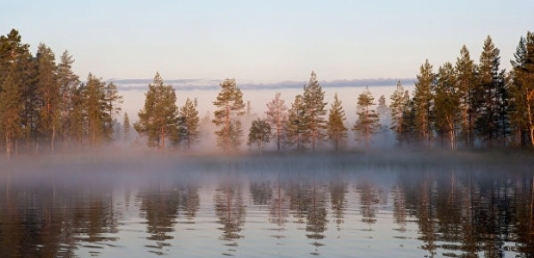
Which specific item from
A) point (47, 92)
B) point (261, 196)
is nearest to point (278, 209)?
point (261, 196)

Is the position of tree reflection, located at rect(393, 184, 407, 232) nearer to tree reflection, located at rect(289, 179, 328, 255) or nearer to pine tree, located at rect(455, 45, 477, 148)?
tree reflection, located at rect(289, 179, 328, 255)

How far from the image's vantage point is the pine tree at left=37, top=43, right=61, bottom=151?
353 ft

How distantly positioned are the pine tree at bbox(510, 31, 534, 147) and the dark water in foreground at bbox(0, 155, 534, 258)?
42365 mm

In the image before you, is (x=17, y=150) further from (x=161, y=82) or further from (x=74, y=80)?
(x=161, y=82)

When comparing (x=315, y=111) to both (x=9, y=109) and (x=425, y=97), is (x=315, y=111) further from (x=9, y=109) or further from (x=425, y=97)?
(x=9, y=109)

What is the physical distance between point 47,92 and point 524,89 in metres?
75.4

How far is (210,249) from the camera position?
1981 centimetres

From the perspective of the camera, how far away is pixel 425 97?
108812 mm

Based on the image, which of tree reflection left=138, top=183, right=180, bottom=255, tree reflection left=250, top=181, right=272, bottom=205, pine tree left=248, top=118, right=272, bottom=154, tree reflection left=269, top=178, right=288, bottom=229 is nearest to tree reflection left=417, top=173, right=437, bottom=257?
tree reflection left=269, top=178, right=288, bottom=229

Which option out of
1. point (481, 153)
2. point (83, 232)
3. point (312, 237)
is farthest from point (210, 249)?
point (481, 153)

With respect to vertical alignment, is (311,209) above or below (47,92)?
below

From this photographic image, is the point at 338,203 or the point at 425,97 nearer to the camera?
the point at 338,203

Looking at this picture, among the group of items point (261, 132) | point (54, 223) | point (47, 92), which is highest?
point (47, 92)

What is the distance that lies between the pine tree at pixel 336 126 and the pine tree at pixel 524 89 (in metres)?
41.5
